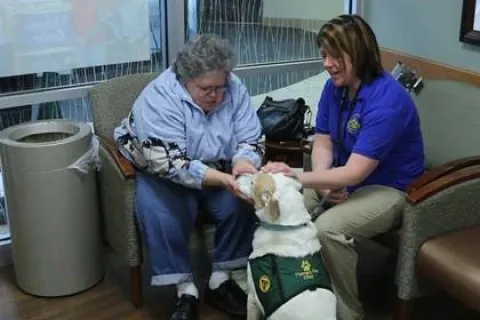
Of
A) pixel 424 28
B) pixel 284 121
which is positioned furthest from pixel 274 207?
pixel 424 28

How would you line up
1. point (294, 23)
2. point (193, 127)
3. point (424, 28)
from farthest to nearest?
point (294, 23), point (424, 28), point (193, 127)

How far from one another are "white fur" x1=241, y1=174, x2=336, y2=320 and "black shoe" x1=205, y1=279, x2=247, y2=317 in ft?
1.22

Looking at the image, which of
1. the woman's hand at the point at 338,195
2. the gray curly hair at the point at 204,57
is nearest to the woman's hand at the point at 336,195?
the woman's hand at the point at 338,195

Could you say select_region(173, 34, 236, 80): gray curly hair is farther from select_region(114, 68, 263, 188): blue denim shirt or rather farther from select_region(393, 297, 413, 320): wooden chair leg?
select_region(393, 297, 413, 320): wooden chair leg

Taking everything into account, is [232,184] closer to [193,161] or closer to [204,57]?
[193,161]

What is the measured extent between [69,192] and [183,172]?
52cm

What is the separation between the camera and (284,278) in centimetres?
197

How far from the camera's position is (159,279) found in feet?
7.88

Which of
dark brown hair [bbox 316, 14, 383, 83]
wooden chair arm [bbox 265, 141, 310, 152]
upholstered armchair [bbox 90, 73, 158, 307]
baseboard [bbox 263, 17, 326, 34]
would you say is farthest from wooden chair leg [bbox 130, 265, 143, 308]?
baseboard [bbox 263, 17, 326, 34]

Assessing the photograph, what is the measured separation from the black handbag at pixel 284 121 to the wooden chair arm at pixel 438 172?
2.75ft

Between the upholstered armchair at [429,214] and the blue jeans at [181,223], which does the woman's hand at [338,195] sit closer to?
the upholstered armchair at [429,214]

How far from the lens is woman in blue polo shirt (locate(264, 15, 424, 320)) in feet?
7.16

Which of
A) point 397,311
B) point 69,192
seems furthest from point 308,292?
point 69,192

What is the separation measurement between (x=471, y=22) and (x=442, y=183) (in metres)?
0.99
